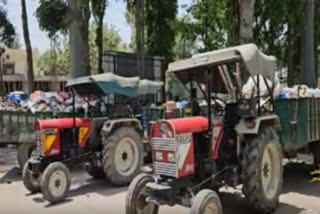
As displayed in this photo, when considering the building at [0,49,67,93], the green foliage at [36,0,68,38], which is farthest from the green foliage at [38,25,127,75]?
the green foliage at [36,0,68,38]

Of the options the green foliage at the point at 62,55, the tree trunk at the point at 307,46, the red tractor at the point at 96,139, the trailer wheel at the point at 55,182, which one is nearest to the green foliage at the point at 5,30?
the tree trunk at the point at 307,46

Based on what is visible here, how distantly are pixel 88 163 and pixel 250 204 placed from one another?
4.05m

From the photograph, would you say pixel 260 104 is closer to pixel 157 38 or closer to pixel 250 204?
pixel 250 204

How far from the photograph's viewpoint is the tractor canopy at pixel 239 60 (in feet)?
23.5

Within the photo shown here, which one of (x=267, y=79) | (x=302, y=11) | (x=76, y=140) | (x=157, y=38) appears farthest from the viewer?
(x=157, y=38)

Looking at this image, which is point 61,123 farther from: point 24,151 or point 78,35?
point 78,35

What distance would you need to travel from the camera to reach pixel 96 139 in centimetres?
1088

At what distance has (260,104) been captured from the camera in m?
8.23

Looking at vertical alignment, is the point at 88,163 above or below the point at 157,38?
below

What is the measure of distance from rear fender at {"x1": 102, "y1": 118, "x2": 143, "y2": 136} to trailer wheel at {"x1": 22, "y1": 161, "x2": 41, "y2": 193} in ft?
5.03

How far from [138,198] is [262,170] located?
1973 millimetres

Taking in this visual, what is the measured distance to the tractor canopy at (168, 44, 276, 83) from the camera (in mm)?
Result: 7176

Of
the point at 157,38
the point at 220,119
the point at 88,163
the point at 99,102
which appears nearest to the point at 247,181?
the point at 220,119

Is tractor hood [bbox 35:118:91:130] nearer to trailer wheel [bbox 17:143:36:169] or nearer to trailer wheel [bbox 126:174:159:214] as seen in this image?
trailer wheel [bbox 17:143:36:169]
